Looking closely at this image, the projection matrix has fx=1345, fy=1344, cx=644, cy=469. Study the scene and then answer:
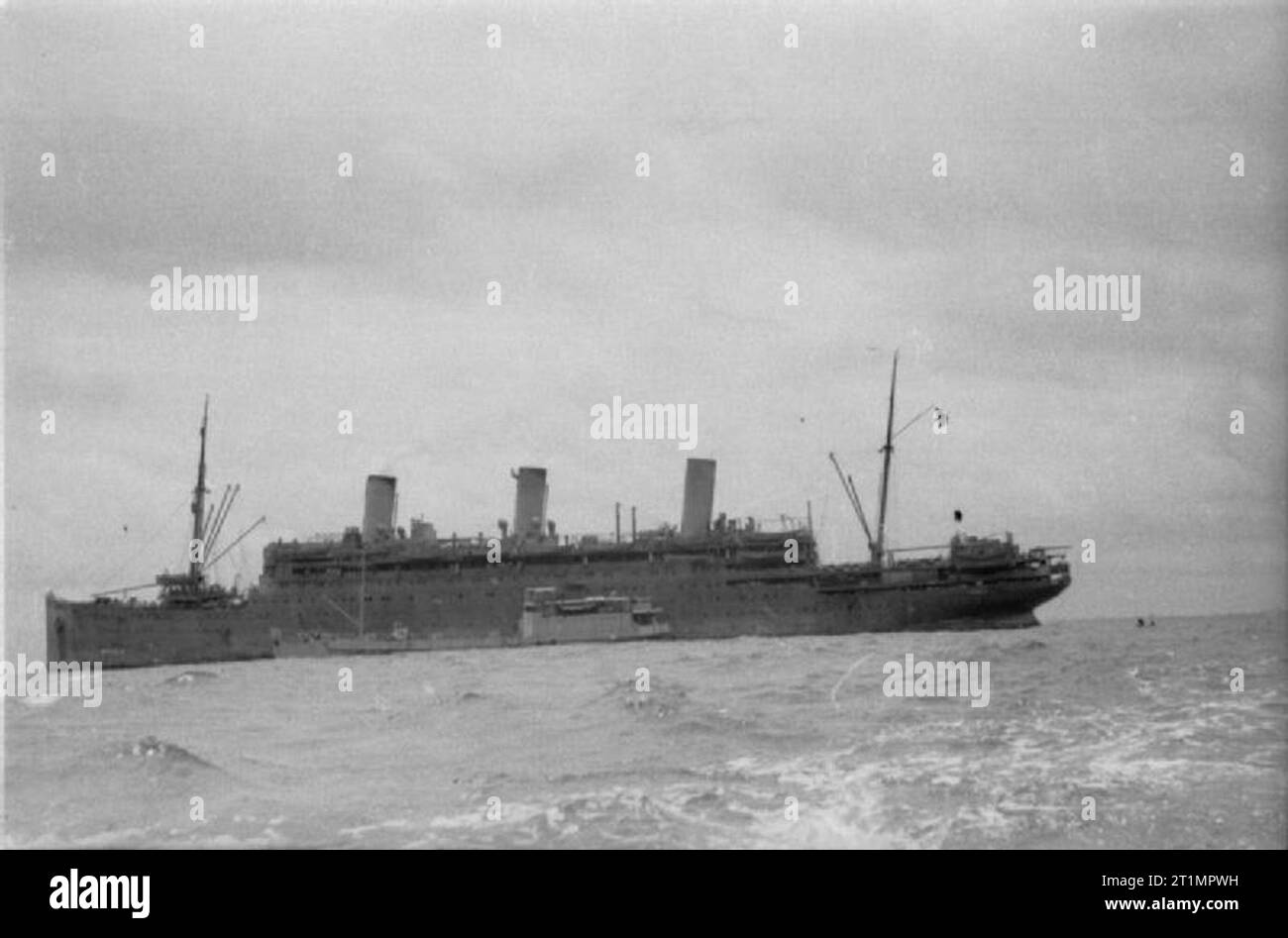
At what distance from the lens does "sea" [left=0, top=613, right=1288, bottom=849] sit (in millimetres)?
11758

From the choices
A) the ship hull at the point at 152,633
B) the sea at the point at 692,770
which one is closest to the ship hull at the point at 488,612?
the ship hull at the point at 152,633

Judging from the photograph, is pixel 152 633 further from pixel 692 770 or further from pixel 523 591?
pixel 692 770

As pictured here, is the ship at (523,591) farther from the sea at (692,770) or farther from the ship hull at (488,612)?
the sea at (692,770)

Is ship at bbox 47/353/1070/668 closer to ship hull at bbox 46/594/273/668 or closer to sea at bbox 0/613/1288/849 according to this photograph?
ship hull at bbox 46/594/273/668

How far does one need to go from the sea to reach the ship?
3334 centimetres

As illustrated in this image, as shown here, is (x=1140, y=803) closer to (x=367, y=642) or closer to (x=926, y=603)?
(x=926, y=603)

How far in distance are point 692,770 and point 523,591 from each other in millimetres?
44243

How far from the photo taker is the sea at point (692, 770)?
11.8 metres

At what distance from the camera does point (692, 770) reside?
1364 centimetres

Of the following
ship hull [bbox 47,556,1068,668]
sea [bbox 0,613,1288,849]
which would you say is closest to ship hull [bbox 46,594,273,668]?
ship hull [bbox 47,556,1068,668]

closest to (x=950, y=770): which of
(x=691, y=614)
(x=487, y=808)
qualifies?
(x=487, y=808)

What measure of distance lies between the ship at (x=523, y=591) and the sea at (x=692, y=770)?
109 feet

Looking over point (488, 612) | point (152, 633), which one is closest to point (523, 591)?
point (488, 612)
